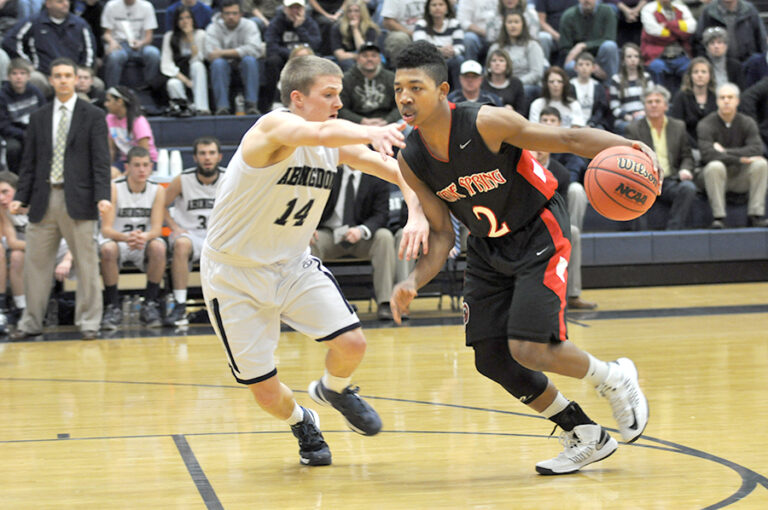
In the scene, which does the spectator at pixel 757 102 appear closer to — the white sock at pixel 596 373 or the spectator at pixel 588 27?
the spectator at pixel 588 27

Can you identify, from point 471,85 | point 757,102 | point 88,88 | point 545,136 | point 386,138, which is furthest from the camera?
point 757,102

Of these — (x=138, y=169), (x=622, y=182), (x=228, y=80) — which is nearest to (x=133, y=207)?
(x=138, y=169)

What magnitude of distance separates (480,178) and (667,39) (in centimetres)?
973

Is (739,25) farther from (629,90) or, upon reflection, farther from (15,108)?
(15,108)

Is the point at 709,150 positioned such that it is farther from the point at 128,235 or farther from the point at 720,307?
the point at 128,235

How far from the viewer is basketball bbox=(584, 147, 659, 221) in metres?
3.90

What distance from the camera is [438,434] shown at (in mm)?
4875

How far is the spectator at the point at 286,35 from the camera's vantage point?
1180cm

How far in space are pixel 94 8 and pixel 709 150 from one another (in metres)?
7.55

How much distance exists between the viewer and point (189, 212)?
9.20 m

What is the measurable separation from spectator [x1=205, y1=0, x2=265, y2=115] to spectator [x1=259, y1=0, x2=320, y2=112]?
0.19 metres

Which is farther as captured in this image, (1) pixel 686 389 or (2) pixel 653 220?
(2) pixel 653 220

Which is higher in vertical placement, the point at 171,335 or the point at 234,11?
the point at 234,11

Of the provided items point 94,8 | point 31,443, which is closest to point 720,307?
point 31,443
